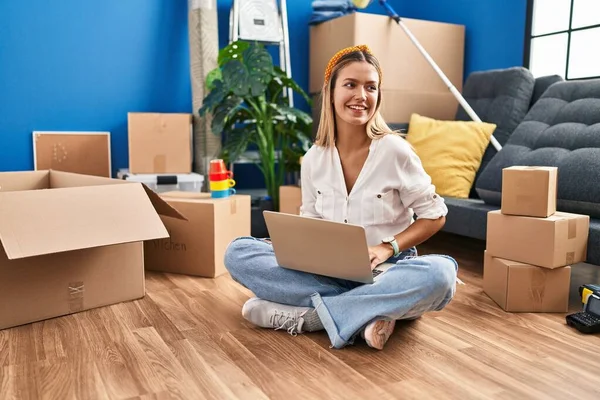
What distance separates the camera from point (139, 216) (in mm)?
1804

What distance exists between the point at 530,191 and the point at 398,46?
1865 mm

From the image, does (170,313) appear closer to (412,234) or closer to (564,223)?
(412,234)

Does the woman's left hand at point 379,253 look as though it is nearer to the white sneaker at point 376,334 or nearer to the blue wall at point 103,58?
the white sneaker at point 376,334

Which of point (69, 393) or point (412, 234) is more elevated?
point (412, 234)

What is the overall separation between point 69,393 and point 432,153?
2.05m

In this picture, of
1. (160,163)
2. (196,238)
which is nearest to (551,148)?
(196,238)

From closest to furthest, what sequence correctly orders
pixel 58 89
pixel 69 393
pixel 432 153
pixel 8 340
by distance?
1. pixel 69 393
2. pixel 8 340
3. pixel 432 153
4. pixel 58 89

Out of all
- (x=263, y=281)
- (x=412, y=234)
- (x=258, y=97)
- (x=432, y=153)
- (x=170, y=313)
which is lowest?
(x=170, y=313)

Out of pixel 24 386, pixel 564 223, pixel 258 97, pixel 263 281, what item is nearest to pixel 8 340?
pixel 24 386

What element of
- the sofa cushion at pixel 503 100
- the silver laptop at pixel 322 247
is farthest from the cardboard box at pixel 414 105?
the silver laptop at pixel 322 247

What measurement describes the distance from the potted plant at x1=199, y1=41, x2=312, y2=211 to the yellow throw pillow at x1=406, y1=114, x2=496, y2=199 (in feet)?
2.37

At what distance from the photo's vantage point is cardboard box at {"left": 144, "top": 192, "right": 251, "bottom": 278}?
223cm

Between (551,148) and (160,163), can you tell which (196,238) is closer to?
(160,163)

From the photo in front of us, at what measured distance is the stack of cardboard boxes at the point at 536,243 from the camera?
69.2 inches
